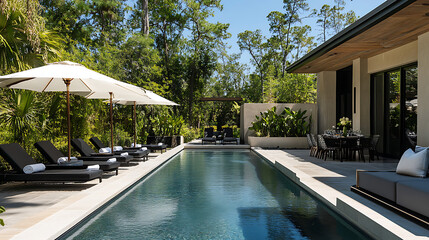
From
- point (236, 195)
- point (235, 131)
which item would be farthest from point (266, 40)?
point (236, 195)

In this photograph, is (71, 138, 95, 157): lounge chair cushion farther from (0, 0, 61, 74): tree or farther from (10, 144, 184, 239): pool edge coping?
(0, 0, 61, 74): tree

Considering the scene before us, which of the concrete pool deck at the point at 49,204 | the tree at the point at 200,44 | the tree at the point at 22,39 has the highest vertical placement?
the tree at the point at 200,44

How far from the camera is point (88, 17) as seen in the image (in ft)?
83.0

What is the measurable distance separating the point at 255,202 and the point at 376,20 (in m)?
4.32

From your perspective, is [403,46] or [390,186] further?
[403,46]

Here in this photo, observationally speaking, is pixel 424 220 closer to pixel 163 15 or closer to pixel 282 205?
pixel 282 205

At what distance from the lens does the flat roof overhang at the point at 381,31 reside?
20.8ft

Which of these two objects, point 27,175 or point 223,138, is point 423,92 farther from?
point 223,138

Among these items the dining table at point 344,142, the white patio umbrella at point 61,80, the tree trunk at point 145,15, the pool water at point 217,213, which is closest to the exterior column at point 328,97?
the dining table at point 344,142

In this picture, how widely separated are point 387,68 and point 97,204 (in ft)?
32.3

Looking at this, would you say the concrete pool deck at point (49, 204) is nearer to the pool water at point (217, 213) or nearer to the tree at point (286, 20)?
the pool water at point (217, 213)

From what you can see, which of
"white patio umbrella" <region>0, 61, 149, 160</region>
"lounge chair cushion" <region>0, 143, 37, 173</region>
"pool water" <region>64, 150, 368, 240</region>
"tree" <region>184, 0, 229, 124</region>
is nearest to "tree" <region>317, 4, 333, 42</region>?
"tree" <region>184, 0, 229, 124</region>

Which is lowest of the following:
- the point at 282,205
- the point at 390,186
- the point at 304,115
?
the point at 282,205

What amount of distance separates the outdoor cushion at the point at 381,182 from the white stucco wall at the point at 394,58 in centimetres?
557
